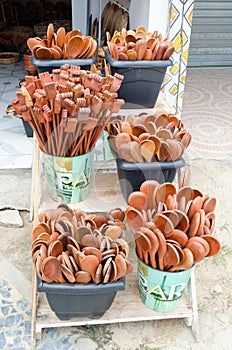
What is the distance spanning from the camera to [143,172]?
3.55 feet

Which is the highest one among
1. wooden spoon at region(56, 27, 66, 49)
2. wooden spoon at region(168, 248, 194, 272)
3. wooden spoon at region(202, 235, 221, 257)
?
wooden spoon at region(56, 27, 66, 49)

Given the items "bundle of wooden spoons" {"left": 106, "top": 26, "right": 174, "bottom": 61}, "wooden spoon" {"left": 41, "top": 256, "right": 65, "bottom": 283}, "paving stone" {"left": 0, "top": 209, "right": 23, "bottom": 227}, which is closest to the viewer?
"wooden spoon" {"left": 41, "top": 256, "right": 65, "bottom": 283}

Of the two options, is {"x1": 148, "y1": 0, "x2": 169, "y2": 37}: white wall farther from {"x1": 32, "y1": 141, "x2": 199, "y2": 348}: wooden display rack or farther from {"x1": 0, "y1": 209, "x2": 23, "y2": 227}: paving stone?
{"x1": 0, "y1": 209, "x2": 23, "y2": 227}: paving stone

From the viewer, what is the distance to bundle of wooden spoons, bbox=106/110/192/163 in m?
1.05

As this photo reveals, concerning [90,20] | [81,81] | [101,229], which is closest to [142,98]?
[81,81]

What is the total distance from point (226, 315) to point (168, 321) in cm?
21

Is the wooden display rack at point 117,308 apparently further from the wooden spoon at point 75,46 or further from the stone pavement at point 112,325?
the wooden spoon at point 75,46

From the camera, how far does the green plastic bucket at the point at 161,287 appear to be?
3.49 feet

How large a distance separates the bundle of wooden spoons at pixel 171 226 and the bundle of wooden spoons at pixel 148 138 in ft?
0.27

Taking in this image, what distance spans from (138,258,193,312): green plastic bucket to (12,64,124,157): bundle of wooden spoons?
399mm

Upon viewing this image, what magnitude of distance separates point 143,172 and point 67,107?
0.28 meters

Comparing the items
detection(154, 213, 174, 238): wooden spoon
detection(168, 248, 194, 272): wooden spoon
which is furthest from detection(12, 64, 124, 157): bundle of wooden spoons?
detection(168, 248, 194, 272): wooden spoon

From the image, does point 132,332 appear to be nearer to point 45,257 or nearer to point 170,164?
point 45,257

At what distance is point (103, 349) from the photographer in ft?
3.89
